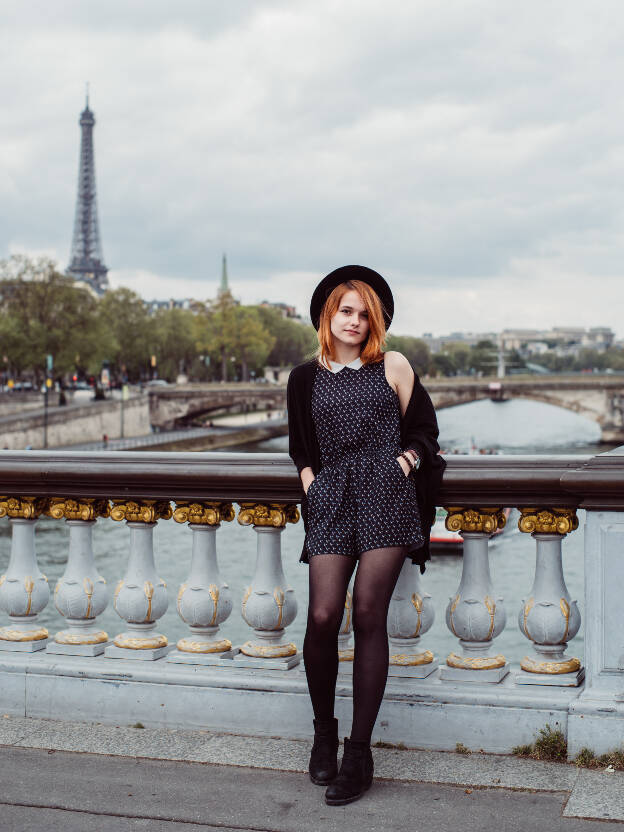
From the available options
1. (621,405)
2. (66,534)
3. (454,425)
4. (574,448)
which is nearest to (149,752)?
(66,534)

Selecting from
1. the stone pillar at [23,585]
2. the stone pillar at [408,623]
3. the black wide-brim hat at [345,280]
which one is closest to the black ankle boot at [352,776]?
the stone pillar at [408,623]

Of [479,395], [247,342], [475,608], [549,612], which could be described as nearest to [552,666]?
[549,612]

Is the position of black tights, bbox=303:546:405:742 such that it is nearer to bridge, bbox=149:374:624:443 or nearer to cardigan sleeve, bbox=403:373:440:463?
cardigan sleeve, bbox=403:373:440:463

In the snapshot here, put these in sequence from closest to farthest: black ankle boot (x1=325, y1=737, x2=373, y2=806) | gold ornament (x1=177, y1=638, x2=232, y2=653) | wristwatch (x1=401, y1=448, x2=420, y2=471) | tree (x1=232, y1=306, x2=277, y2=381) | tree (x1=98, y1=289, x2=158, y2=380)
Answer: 1. black ankle boot (x1=325, y1=737, x2=373, y2=806)
2. wristwatch (x1=401, y1=448, x2=420, y2=471)
3. gold ornament (x1=177, y1=638, x2=232, y2=653)
4. tree (x1=98, y1=289, x2=158, y2=380)
5. tree (x1=232, y1=306, x2=277, y2=381)

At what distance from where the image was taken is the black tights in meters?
3.31

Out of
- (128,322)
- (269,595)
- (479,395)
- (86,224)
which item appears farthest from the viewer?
(86,224)

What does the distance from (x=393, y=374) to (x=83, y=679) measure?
1560 millimetres

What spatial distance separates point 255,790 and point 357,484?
3.03 ft

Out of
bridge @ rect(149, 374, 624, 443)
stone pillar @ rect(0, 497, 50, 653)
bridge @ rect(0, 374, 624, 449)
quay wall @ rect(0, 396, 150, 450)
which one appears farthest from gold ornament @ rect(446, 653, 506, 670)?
bridge @ rect(149, 374, 624, 443)

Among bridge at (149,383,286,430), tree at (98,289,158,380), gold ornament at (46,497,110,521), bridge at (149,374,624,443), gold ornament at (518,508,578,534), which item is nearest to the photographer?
gold ornament at (518,508,578,534)

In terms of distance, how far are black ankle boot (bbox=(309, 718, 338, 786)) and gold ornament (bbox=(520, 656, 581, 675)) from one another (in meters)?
0.67

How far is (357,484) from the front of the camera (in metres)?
3.37

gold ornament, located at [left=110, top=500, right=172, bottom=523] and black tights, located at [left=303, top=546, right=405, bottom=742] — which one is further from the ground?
gold ornament, located at [left=110, top=500, right=172, bottom=523]

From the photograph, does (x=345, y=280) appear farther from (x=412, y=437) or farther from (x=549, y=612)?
(x=549, y=612)
